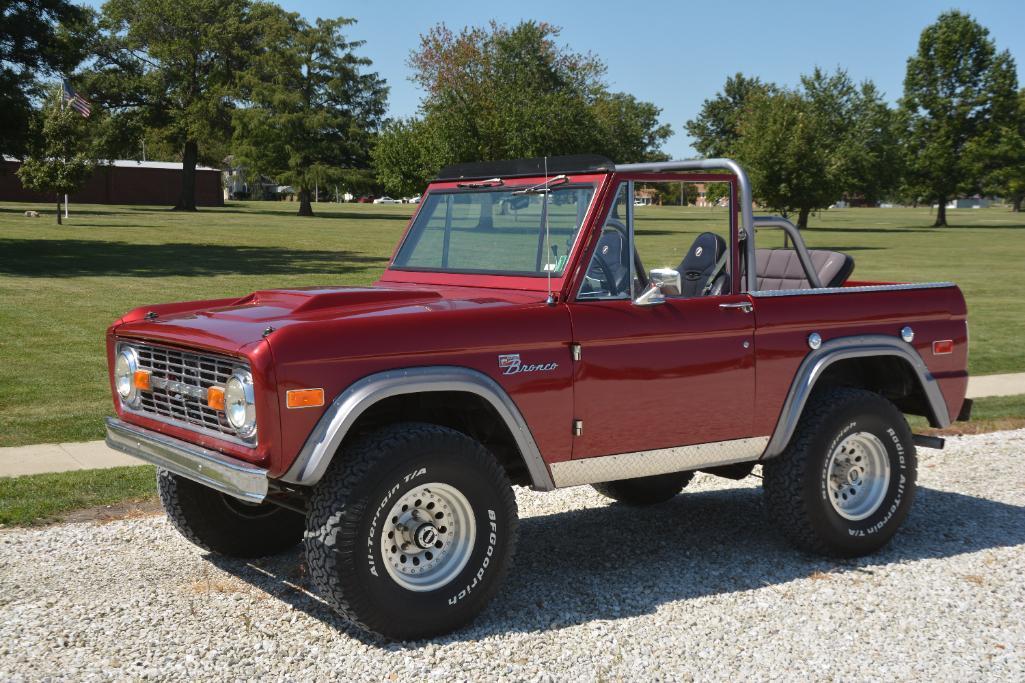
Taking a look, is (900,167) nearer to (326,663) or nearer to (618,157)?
(618,157)

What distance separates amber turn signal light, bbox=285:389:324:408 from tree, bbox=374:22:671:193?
46520 mm

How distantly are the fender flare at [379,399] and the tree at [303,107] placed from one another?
65.0 metres

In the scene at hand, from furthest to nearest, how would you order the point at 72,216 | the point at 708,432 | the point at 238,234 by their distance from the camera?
the point at 72,216 → the point at 238,234 → the point at 708,432

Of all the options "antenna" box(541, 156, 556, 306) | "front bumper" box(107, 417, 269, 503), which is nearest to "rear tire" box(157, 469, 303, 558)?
"front bumper" box(107, 417, 269, 503)

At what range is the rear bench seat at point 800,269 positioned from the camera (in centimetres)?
675

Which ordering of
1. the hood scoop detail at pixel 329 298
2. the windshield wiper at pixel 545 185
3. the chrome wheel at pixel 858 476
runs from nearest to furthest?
1. the hood scoop detail at pixel 329 298
2. the windshield wiper at pixel 545 185
3. the chrome wheel at pixel 858 476

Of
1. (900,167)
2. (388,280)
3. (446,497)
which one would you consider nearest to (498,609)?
(446,497)

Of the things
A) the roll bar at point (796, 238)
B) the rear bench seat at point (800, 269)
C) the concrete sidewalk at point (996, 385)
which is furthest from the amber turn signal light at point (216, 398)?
the concrete sidewalk at point (996, 385)

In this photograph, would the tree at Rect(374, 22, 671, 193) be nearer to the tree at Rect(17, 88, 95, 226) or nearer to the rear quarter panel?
the tree at Rect(17, 88, 95, 226)

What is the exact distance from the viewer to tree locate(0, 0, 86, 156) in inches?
1072

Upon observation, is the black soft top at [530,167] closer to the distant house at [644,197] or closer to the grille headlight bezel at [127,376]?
the distant house at [644,197]

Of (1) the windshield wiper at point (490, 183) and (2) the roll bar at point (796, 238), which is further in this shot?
(2) the roll bar at point (796, 238)

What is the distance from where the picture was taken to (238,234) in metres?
42.7

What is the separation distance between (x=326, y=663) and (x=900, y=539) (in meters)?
3.63
